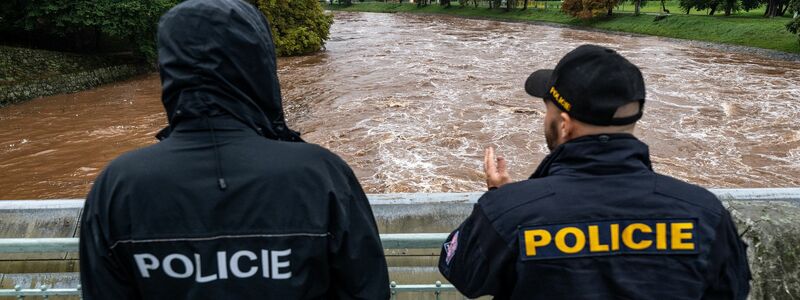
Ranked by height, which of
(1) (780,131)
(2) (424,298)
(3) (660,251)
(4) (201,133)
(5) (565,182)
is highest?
(4) (201,133)

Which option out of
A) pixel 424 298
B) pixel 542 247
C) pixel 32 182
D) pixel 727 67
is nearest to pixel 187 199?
pixel 542 247

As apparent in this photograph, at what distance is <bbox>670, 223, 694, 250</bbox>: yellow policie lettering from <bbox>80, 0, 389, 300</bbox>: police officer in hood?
0.91 metres

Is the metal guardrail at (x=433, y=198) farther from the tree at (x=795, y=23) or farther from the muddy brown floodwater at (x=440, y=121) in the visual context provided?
the tree at (x=795, y=23)

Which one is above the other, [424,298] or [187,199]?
[187,199]

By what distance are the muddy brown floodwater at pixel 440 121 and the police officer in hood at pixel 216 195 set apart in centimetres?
811

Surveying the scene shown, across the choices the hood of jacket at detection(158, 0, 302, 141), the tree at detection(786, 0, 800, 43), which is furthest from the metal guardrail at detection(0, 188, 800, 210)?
the tree at detection(786, 0, 800, 43)

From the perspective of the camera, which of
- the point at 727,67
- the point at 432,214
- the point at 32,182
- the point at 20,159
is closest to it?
the point at 432,214

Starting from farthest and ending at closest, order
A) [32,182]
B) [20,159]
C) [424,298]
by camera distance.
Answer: [20,159]
[32,182]
[424,298]

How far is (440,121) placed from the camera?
46.7 ft

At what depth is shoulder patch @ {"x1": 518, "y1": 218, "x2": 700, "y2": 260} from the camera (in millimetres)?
1529

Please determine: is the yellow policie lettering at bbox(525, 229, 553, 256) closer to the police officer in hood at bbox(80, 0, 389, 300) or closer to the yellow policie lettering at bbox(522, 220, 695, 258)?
the yellow policie lettering at bbox(522, 220, 695, 258)

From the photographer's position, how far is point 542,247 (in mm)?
1550

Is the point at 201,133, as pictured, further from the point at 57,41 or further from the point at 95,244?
the point at 57,41

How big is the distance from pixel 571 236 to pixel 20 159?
13650 millimetres
